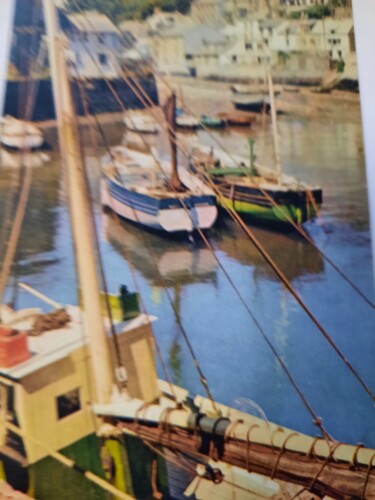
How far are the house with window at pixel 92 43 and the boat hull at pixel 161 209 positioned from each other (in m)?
0.32

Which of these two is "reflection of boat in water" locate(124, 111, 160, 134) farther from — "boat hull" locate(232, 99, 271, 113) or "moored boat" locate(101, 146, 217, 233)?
"boat hull" locate(232, 99, 271, 113)

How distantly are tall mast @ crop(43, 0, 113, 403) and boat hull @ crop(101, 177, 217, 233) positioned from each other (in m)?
0.08

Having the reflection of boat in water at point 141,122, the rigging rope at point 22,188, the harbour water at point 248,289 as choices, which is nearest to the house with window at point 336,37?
the harbour water at point 248,289

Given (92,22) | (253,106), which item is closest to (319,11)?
(253,106)

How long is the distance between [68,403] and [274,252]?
717 mm

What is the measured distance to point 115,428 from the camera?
1.87 m

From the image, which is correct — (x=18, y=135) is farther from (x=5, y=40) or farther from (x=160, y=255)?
(x=160, y=255)

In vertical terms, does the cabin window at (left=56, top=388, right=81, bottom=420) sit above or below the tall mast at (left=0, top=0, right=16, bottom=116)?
below

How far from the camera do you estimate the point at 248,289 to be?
1.96 m

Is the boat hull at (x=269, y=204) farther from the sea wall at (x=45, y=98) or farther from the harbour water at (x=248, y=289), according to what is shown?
the sea wall at (x=45, y=98)

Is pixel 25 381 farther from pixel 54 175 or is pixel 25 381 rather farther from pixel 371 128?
pixel 371 128

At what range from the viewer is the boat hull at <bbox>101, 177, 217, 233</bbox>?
1.96 metres

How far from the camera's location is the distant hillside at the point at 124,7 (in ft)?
6.47

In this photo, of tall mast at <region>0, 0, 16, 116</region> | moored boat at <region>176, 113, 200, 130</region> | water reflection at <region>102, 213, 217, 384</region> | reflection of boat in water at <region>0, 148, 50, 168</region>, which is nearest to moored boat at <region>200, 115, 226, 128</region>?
moored boat at <region>176, 113, 200, 130</region>
